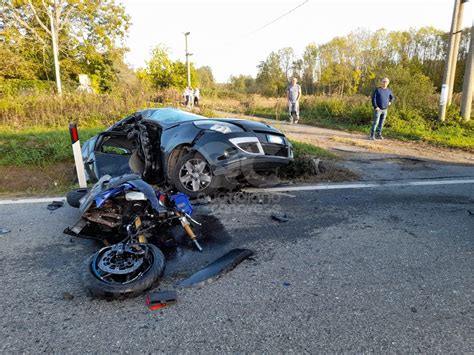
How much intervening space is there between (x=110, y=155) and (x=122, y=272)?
3354mm

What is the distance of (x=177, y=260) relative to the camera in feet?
9.73

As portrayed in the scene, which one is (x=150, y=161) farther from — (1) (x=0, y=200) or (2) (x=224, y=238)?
(1) (x=0, y=200)

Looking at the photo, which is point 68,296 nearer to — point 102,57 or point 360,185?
point 360,185

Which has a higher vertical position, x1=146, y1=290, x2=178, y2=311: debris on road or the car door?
the car door

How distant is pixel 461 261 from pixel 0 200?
19.8 ft

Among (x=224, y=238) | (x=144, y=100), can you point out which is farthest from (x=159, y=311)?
(x=144, y=100)

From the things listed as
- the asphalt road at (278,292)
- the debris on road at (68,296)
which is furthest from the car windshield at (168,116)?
the debris on road at (68,296)

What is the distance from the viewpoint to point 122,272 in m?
2.42

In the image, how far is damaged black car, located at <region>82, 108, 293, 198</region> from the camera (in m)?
4.41

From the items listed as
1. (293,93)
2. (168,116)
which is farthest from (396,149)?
(168,116)

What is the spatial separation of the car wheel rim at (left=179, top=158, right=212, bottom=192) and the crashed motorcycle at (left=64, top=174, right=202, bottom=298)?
1184mm

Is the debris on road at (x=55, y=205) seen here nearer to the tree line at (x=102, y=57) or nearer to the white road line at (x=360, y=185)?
the white road line at (x=360, y=185)

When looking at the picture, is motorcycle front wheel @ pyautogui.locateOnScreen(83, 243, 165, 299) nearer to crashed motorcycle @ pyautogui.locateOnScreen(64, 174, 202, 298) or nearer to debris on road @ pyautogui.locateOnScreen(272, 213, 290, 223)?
crashed motorcycle @ pyautogui.locateOnScreen(64, 174, 202, 298)

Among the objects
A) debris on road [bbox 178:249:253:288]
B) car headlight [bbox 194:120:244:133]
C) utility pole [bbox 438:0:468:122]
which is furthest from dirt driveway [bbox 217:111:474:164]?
debris on road [bbox 178:249:253:288]
